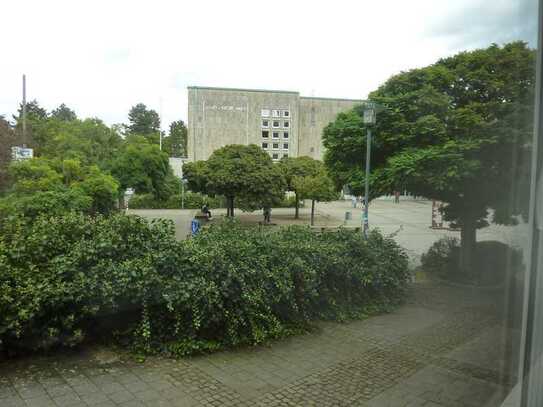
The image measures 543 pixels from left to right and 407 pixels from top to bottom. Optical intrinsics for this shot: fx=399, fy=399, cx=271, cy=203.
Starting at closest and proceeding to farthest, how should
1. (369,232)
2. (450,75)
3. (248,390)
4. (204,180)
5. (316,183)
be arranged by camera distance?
(248,390), (450,75), (369,232), (204,180), (316,183)

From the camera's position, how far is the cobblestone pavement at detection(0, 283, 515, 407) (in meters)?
2.45

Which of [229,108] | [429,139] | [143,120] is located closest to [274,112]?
[229,108]

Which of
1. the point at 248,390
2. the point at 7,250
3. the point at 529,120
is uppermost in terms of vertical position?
the point at 529,120

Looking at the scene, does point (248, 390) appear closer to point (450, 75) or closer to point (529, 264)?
point (529, 264)

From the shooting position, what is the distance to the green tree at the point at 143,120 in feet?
177

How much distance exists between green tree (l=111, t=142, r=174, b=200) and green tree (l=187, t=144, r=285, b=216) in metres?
3.91

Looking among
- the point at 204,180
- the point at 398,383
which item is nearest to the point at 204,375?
the point at 398,383

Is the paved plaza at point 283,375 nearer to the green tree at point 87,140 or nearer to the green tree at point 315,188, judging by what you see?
the green tree at point 87,140

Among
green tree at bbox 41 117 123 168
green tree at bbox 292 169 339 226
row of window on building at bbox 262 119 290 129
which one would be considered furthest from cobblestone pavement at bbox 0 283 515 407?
row of window on building at bbox 262 119 290 129

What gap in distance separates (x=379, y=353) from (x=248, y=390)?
1246mm

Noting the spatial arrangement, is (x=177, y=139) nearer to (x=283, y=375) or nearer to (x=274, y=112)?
(x=274, y=112)

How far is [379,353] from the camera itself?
3.33 metres

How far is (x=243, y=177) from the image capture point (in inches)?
594

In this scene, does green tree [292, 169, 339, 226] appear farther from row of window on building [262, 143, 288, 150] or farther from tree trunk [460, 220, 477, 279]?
row of window on building [262, 143, 288, 150]
